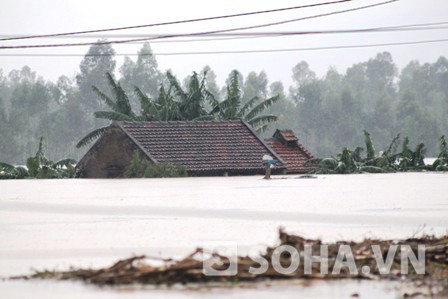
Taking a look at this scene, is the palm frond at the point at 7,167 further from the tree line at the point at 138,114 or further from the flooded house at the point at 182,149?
the tree line at the point at 138,114

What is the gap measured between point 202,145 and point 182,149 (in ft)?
3.04

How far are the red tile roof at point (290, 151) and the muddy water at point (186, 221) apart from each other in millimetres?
13264

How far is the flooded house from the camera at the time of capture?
4162 centimetres

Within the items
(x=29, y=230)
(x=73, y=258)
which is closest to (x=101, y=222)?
(x=29, y=230)

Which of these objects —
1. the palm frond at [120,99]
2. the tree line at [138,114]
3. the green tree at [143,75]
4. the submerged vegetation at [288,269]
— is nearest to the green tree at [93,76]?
the tree line at [138,114]

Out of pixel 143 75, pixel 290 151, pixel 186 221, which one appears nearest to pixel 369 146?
pixel 290 151

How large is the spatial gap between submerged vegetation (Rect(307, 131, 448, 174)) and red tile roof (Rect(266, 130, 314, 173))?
16.8 inches

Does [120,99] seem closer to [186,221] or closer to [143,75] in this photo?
[186,221]

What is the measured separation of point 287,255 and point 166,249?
244cm

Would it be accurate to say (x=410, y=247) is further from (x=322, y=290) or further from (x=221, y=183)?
(x=221, y=183)

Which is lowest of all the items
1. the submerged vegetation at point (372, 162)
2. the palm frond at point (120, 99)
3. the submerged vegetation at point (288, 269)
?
the submerged vegetation at point (288, 269)

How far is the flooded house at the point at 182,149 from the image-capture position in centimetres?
4162

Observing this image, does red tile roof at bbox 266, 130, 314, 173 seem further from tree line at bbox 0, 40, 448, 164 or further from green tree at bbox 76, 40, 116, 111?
green tree at bbox 76, 40, 116, 111

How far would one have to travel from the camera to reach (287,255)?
10891 millimetres
